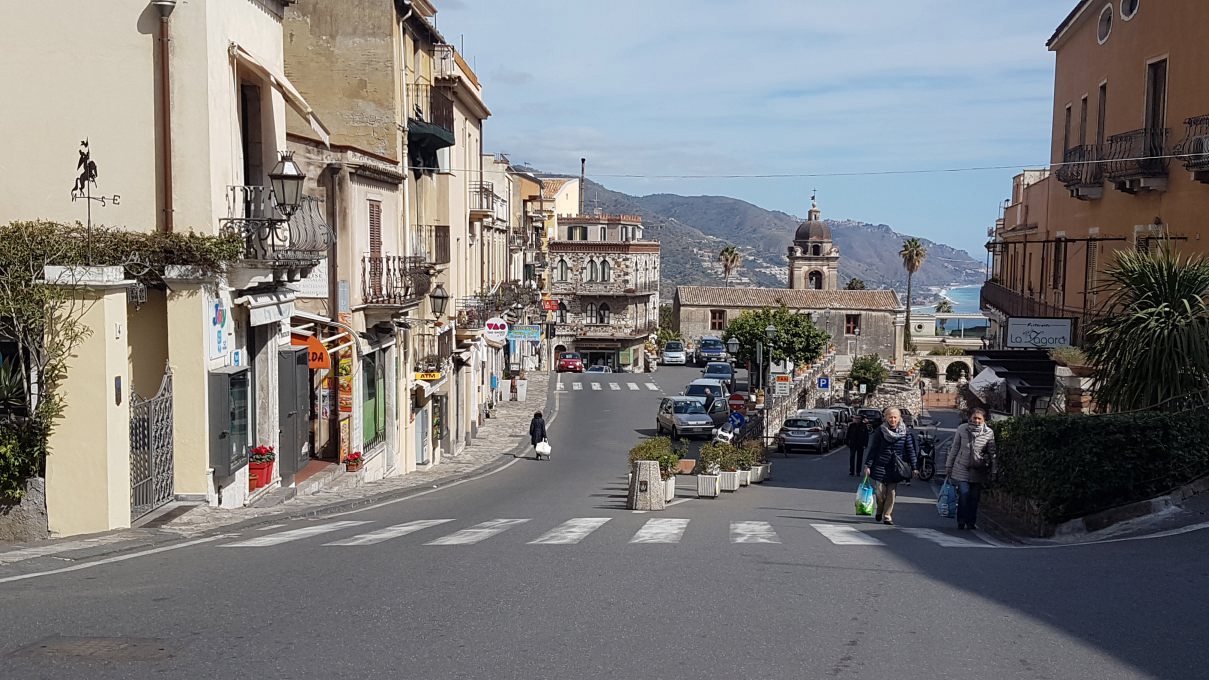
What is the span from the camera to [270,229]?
14664 millimetres

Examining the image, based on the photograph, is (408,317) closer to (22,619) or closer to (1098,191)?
(1098,191)

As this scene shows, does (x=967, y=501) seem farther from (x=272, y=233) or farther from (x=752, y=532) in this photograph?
(x=272, y=233)

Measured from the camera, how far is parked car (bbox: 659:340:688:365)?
80.9 m

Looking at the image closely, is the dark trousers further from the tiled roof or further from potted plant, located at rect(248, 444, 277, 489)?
the tiled roof

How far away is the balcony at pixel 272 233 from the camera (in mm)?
14523

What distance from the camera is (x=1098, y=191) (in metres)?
27.2

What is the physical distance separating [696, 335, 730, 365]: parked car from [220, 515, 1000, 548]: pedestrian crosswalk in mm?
63939

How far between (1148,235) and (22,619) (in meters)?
22.3

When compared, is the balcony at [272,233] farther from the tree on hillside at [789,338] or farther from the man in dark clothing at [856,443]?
the tree on hillside at [789,338]

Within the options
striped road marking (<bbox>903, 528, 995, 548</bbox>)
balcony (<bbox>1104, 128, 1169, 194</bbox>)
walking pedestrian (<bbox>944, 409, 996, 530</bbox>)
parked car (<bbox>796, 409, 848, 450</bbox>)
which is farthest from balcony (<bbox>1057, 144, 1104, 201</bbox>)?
striped road marking (<bbox>903, 528, 995, 548</bbox>)

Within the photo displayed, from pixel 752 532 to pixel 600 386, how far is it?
48358 millimetres

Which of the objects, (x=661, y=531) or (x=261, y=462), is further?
(x=261, y=462)

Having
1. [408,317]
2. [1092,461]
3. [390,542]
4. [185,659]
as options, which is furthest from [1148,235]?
[185,659]

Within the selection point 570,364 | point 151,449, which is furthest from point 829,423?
point 570,364
